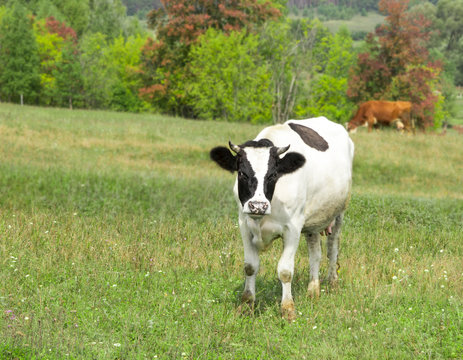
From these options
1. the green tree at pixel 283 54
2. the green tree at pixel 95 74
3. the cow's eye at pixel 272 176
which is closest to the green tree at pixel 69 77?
the green tree at pixel 95 74

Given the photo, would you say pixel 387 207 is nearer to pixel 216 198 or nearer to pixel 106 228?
pixel 216 198

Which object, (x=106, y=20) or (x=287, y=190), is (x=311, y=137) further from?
(x=106, y=20)

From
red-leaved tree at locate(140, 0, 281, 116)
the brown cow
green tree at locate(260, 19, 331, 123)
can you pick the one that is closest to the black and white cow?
the brown cow

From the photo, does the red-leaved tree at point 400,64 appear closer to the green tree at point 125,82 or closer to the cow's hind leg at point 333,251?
the green tree at point 125,82

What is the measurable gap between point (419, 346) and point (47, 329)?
12.4ft

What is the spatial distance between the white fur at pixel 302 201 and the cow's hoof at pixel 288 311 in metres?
0.05

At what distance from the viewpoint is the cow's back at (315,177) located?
6.03 m

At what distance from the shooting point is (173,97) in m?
45.7

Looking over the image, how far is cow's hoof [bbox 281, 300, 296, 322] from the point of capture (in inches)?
236

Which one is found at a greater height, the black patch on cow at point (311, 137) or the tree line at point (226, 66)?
the black patch on cow at point (311, 137)

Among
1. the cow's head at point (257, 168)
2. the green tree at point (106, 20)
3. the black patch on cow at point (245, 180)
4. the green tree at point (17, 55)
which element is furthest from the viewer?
the green tree at point (106, 20)

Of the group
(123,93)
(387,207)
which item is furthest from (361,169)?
(123,93)

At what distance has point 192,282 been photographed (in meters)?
7.06

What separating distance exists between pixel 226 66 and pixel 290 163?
34212 millimetres
